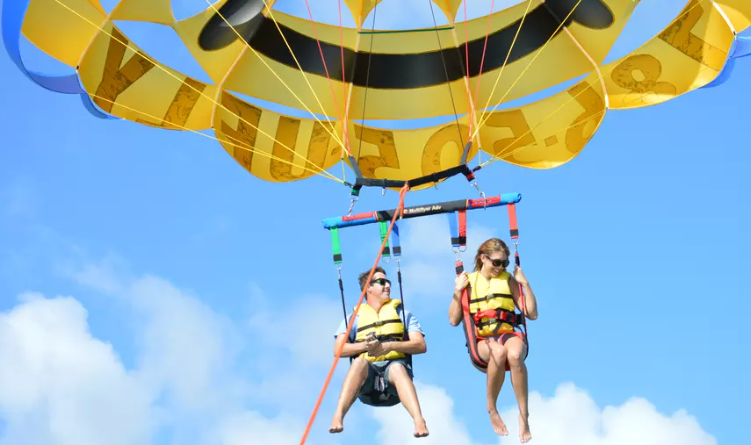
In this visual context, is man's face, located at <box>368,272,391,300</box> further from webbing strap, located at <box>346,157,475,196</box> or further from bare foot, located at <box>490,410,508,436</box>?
bare foot, located at <box>490,410,508,436</box>

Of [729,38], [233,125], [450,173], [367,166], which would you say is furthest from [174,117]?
[729,38]

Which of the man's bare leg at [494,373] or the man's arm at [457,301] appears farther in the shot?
the man's arm at [457,301]

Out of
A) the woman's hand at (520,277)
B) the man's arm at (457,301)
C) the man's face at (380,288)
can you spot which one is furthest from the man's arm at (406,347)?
the woman's hand at (520,277)

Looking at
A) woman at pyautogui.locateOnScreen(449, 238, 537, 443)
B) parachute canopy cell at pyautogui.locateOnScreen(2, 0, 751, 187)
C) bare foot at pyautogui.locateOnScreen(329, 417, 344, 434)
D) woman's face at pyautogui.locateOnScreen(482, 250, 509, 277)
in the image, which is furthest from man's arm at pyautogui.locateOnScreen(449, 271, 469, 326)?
parachute canopy cell at pyautogui.locateOnScreen(2, 0, 751, 187)

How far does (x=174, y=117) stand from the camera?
888 centimetres

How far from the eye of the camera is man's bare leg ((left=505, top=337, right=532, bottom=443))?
689cm

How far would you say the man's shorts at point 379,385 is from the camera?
23.1 ft

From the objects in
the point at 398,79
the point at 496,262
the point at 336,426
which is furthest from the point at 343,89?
the point at 336,426

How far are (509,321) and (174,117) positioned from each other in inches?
148

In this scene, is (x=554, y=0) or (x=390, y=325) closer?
(x=390, y=325)

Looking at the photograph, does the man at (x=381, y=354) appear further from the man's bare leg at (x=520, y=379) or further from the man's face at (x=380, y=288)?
the man's bare leg at (x=520, y=379)

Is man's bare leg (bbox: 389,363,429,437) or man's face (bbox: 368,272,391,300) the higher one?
man's face (bbox: 368,272,391,300)

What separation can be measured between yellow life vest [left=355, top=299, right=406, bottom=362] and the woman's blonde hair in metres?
0.68

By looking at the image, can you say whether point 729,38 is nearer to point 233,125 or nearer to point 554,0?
point 554,0
